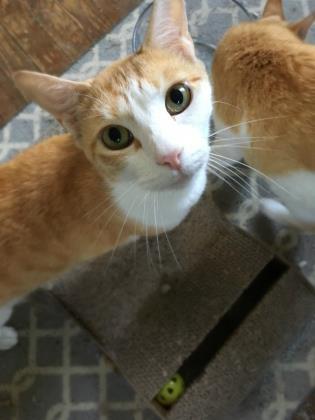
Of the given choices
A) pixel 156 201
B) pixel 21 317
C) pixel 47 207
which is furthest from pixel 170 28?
pixel 21 317

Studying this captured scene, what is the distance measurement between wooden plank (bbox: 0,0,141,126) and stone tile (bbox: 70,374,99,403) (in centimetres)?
99

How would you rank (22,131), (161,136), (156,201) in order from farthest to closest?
(22,131) → (156,201) → (161,136)

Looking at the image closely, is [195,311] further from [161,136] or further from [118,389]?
[161,136]

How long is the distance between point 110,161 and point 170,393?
0.73 metres

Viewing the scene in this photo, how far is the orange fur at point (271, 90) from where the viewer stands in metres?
1.09

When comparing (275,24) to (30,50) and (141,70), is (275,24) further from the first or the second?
(30,50)

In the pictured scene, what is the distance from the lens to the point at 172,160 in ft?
2.75

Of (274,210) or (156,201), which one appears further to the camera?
(274,210)

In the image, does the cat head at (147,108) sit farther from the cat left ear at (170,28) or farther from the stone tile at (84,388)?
the stone tile at (84,388)

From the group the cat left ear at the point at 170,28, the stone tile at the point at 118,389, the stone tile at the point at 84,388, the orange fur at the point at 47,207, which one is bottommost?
the stone tile at the point at 118,389

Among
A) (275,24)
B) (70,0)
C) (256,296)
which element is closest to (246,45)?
(275,24)

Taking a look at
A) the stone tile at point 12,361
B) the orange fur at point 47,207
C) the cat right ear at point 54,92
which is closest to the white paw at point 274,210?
the orange fur at point 47,207

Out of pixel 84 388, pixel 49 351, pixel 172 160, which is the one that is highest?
pixel 172 160

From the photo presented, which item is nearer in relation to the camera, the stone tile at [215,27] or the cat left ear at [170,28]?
the cat left ear at [170,28]
